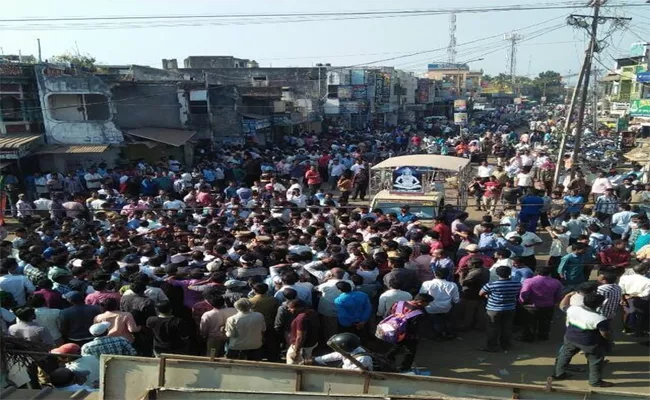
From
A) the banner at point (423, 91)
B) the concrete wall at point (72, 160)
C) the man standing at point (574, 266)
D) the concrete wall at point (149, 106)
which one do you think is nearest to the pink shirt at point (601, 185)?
the man standing at point (574, 266)

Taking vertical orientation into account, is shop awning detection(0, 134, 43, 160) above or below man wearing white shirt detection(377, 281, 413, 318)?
above

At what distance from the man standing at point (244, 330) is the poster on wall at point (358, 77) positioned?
35.0m

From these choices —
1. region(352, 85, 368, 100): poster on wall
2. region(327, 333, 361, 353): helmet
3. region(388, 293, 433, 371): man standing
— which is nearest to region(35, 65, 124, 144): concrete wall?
region(388, 293, 433, 371): man standing

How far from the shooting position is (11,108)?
61.7 ft

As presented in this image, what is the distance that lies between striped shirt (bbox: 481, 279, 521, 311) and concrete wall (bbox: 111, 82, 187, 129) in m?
19.6

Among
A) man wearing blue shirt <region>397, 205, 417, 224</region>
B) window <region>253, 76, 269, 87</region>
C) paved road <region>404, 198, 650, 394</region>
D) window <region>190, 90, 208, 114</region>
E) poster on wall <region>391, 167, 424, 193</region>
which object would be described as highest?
window <region>253, 76, 269, 87</region>

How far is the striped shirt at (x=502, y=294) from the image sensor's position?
702 centimetres

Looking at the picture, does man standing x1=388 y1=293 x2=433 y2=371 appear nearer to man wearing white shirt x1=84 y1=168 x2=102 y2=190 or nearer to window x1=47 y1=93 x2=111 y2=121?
man wearing white shirt x1=84 y1=168 x2=102 y2=190

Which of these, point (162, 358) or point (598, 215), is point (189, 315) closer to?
point (162, 358)

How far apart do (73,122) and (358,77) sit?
2451 centimetres

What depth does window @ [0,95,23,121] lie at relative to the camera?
18.5 meters

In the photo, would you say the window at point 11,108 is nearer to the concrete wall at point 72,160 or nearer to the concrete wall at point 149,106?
the concrete wall at point 72,160

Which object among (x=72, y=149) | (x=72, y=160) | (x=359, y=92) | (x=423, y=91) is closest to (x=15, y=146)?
(x=72, y=149)

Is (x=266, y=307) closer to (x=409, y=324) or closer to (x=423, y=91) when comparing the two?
(x=409, y=324)
